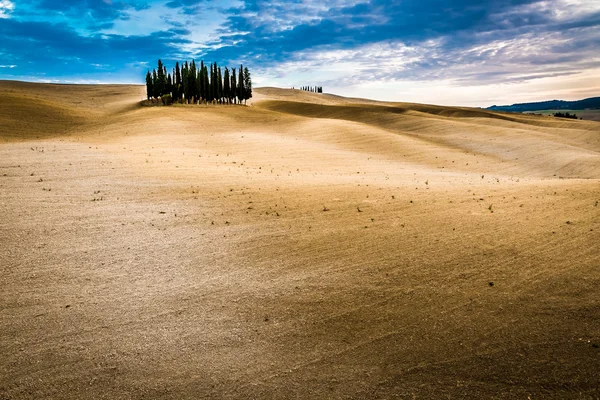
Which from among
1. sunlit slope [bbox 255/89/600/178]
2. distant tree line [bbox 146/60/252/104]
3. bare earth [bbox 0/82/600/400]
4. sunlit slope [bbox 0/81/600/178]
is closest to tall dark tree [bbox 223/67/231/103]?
distant tree line [bbox 146/60/252/104]

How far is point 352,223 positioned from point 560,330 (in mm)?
6388

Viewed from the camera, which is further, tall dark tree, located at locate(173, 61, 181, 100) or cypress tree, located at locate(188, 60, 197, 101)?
tall dark tree, located at locate(173, 61, 181, 100)

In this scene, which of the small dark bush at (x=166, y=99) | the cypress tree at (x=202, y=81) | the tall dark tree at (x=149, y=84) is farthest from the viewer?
the tall dark tree at (x=149, y=84)

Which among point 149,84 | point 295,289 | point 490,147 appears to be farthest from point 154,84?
point 295,289

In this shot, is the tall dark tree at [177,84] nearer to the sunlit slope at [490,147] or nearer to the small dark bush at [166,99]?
the small dark bush at [166,99]

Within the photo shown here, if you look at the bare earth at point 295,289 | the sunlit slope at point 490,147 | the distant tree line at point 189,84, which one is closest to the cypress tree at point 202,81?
the distant tree line at point 189,84

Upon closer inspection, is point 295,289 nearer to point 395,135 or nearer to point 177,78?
point 395,135

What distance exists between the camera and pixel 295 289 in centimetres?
822

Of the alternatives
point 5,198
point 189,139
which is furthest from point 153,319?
point 189,139

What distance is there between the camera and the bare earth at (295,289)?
19.2ft

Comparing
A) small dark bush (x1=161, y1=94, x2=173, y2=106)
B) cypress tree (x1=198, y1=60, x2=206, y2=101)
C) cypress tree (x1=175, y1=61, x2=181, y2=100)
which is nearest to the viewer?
small dark bush (x1=161, y1=94, x2=173, y2=106)

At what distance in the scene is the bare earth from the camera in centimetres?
586

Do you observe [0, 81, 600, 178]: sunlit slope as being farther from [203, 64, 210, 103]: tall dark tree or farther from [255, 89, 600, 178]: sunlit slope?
[203, 64, 210, 103]: tall dark tree

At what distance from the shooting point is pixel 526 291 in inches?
309
